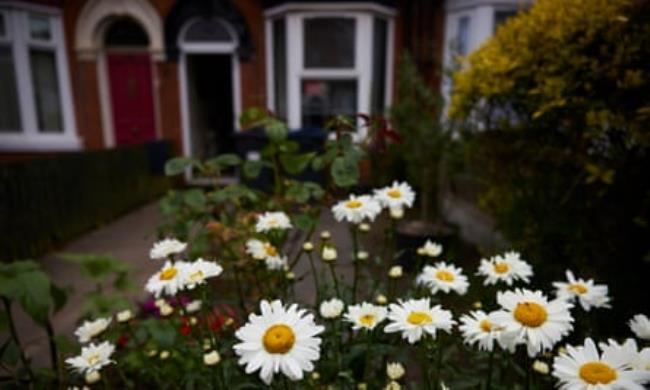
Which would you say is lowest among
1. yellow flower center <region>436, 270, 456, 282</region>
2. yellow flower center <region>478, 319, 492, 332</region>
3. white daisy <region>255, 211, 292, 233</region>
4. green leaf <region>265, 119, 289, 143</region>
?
yellow flower center <region>436, 270, 456, 282</region>

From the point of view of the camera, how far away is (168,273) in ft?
3.52

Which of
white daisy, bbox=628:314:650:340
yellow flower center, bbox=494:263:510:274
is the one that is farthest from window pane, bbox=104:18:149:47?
white daisy, bbox=628:314:650:340

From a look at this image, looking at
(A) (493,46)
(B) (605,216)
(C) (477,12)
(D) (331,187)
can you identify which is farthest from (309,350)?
(C) (477,12)

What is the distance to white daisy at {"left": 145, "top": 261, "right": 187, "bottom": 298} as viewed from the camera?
1020 millimetres

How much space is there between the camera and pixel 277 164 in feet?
6.43

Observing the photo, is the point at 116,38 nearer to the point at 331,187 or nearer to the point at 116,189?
the point at 116,189

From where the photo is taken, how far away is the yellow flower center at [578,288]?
1131mm

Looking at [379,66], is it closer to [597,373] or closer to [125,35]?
[125,35]

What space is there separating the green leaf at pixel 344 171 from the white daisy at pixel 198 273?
2.08 feet

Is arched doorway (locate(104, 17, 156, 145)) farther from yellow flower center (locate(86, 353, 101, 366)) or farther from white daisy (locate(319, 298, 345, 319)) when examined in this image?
white daisy (locate(319, 298, 345, 319))

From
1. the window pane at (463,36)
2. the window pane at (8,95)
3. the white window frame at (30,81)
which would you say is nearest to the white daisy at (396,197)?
the window pane at (463,36)

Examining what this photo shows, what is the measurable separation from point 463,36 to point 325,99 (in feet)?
7.78

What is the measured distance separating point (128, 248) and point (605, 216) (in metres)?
4.12

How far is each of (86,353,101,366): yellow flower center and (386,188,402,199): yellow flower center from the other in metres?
0.94
